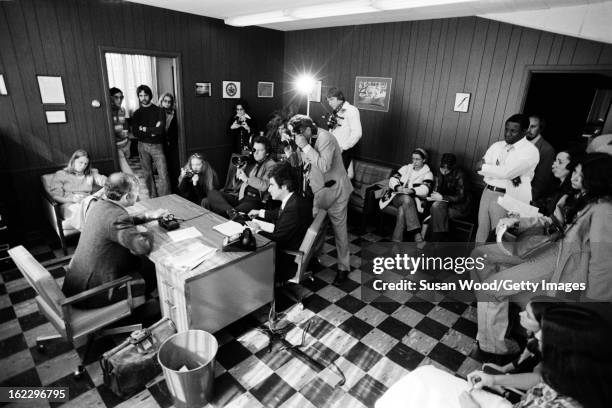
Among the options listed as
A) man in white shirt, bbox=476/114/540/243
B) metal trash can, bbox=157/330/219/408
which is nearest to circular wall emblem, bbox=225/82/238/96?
man in white shirt, bbox=476/114/540/243

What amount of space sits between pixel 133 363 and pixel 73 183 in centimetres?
296

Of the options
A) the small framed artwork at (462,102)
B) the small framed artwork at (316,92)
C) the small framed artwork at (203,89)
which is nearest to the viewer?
the small framed artwork at (462,102)

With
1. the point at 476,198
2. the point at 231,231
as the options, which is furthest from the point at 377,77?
the point at 231,231

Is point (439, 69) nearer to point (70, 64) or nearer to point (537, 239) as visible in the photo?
point (537, 239)

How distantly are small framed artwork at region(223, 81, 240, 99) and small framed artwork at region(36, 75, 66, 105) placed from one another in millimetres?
2541

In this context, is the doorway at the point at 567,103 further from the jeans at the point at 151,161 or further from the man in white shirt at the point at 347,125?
the jeans at the point at 151,161

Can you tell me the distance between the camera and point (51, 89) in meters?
4.37

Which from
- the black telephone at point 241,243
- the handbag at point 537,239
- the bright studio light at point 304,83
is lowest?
the black telephone at point 241,243

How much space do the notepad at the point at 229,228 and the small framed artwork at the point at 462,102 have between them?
369 cm

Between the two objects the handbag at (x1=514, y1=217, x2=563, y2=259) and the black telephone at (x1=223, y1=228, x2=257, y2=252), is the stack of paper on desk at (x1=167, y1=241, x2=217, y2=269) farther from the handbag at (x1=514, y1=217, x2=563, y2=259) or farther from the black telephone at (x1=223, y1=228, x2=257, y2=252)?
the handbag at (x1=514, y1=217, x2=563, y2=259)

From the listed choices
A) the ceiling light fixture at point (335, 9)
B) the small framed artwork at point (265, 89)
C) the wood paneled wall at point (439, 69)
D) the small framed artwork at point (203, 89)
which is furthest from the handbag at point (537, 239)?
the small framed artwork at point (265, 89)

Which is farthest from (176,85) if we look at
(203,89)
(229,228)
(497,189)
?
(497,189)

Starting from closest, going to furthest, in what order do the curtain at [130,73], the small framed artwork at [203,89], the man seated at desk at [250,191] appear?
1. the man seated at desk at [250,191]
2. the small framed artwork at [203,89]
3. the curtain at [130,73]

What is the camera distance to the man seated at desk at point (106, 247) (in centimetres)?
248
